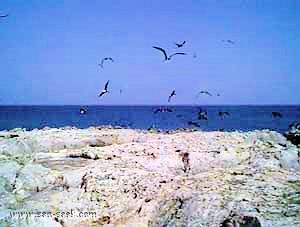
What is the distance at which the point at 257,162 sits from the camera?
14.5 m

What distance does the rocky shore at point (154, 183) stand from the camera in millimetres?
9648

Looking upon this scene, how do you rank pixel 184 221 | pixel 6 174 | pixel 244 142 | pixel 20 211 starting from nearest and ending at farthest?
pixel 184 221 < pixel 20 211 < pixel 6 174 < pixel 244 142

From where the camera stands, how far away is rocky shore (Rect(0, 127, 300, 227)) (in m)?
9.65

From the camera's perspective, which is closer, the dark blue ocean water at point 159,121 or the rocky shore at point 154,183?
the rocky shore at point 154,183

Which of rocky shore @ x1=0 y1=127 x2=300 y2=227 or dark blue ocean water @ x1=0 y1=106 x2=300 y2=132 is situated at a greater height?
dark blue ocean water @ x1=0 y1=106 x2=300 y2=132

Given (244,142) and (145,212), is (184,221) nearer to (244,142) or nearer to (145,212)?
(145,212)

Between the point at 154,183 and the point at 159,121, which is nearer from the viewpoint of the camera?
the point at 154,183

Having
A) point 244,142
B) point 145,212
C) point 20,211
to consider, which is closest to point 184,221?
point 145,212

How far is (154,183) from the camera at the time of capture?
497 inches

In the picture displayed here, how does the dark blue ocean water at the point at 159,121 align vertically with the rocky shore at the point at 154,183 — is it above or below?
above

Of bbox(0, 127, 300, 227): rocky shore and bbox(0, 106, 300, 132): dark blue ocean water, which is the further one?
bbox(0, 106, 300, 132): dark blue ocean water

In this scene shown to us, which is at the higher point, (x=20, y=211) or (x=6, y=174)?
(x=6, y=174)

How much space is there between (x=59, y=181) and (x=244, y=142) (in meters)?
8.86

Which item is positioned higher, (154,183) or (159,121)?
(159,121)
